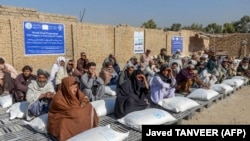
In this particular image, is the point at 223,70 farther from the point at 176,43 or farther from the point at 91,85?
the point at 176,43

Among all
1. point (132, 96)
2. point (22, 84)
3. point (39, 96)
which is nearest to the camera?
point (39, 96)

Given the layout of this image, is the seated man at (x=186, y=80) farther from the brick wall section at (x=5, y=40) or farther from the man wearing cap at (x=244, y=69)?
the brick wall section at (x=5, y=40)

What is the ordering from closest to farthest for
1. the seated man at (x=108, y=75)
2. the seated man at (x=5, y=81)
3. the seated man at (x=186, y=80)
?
the seated man at (x=5, y=81)
the seated man at (x=186, y=80)
the seated man at (x=108, y=75)

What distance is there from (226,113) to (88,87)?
2877mm

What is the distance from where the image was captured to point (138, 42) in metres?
15.7

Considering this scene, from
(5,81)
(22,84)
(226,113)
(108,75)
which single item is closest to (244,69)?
(226,113)

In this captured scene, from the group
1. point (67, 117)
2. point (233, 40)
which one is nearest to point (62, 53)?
point (67, 117)

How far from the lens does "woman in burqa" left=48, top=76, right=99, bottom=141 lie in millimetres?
3205

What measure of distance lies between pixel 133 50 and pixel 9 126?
11867 millimetres

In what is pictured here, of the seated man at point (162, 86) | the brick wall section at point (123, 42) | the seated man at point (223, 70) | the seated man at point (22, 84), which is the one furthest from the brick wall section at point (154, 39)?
the seated man at point (22, 84)

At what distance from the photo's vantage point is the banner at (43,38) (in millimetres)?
9494

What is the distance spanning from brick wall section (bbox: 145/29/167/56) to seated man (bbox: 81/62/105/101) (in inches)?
446

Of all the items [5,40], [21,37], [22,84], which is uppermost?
[21,37]

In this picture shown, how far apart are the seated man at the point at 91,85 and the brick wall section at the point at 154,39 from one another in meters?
11.3
